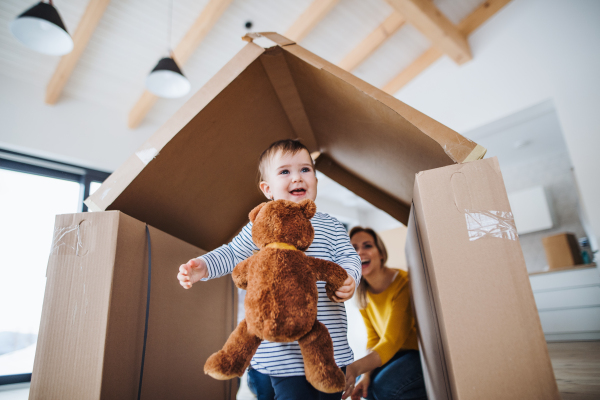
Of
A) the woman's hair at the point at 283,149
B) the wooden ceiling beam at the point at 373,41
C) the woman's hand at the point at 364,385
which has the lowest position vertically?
the woman's hand at the point at 364,385

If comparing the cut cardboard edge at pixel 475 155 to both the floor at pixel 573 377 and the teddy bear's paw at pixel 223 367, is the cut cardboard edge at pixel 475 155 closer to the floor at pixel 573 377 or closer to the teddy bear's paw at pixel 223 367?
the teddy bear's paw at pixel 223 367

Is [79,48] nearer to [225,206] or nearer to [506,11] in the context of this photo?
[225,206]

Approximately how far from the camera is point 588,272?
236 centimetres

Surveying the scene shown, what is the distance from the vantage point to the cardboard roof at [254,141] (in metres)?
0.64

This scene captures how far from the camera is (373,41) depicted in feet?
8.82

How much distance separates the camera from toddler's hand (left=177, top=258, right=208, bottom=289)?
1.80 feet

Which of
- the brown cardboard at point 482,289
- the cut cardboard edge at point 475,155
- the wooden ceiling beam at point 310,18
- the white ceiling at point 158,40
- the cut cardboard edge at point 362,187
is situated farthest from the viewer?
the wooden ceiling beam at point 310,18

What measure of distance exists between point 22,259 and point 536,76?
350 centimetres

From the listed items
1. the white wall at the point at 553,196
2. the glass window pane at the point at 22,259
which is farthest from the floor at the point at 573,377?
the white wall at the point at 553,196

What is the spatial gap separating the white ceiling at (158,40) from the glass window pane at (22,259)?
609 millimetres

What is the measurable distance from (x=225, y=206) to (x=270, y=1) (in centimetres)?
181

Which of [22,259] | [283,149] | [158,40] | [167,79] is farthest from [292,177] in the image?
[22,259]

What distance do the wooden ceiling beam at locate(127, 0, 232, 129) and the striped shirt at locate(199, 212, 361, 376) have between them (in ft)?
6.29

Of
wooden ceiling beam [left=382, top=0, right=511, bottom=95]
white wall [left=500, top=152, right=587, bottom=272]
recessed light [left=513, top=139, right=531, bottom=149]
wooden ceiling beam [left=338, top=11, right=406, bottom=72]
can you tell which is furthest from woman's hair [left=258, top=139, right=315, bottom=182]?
white wall [left=500, top=152, right=587, bottom=272]
